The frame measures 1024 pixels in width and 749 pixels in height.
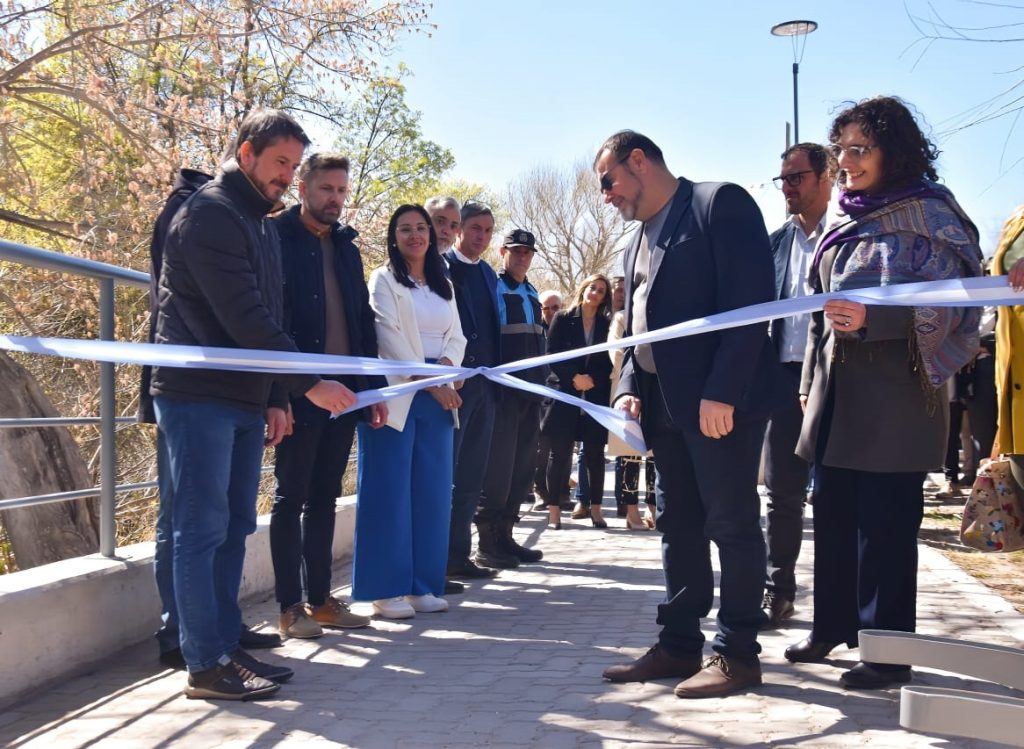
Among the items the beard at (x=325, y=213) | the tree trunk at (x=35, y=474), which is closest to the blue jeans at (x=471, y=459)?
the beard at (x=325, y=213)

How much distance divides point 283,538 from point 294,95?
1343 cm

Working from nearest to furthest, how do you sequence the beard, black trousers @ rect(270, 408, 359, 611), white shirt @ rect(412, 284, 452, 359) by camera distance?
black trousers @ rect(270, 408, 359, 611) → the beard → white shirt @ rect(412, 284, 452, 359)

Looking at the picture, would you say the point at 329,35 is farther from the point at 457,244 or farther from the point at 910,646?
the point at 910,646

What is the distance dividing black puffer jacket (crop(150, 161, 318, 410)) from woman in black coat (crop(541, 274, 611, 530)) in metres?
5.71

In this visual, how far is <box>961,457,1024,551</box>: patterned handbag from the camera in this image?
11.4 feet

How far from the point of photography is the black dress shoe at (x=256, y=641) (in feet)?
16.0

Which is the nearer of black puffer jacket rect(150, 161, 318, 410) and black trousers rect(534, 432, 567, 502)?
black puffer jacket rect(150, 161, 318, 410)

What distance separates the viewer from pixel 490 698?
4.02m

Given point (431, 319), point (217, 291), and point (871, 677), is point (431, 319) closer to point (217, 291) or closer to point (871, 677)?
point (217, 291)

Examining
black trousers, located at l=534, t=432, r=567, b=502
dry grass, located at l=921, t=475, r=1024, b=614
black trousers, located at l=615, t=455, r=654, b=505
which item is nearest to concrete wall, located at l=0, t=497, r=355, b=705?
dry grass, located at l=921, t=475, r=1024, b=614

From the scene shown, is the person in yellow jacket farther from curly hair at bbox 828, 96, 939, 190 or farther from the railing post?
the railing post

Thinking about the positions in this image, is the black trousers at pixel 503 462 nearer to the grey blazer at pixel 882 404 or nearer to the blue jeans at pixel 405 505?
the blue jeans at pixel 405 505

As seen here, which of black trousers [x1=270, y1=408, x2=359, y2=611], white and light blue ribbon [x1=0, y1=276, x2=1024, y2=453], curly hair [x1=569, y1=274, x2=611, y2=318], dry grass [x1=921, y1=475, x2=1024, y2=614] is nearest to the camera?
white and light blue ribbon [x1=0, y1=276, x2=1024, y2=453]

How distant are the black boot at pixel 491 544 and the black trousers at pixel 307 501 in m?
2.23
